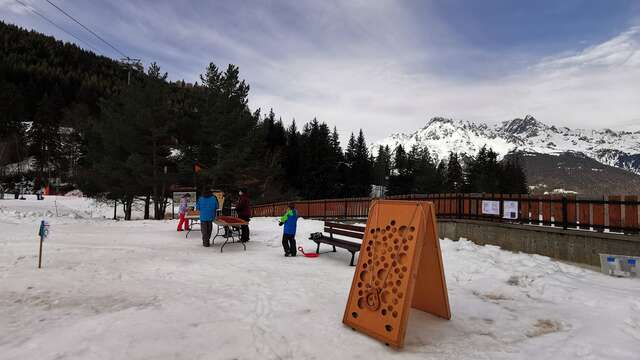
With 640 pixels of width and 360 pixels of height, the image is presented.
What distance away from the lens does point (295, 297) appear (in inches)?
239

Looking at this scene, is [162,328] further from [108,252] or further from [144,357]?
[108,252]

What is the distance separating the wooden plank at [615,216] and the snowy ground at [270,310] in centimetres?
128

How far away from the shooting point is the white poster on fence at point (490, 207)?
1176cm

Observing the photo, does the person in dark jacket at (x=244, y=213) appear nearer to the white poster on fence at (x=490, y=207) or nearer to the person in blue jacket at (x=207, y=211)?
the person in blue jacket at (x=207, y=211)

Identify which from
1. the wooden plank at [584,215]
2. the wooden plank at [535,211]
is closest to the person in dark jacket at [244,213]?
the wooden plank at [535,211]

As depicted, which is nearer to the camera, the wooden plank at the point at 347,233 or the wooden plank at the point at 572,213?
the wooden plank at the point at 347,233

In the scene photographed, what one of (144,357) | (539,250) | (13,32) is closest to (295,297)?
(144,357)

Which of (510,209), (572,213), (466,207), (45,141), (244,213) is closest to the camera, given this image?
(572,213)

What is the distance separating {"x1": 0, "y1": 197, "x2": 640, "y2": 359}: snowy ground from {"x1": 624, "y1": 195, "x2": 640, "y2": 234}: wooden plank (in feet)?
4.45

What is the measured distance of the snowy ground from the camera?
164 inches

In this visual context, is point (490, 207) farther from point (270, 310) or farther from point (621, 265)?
point (270, 310)

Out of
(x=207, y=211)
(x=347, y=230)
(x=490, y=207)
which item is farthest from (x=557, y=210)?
(x=207, y=211)

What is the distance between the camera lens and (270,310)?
539 centimetres

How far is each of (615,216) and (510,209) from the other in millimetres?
2777
